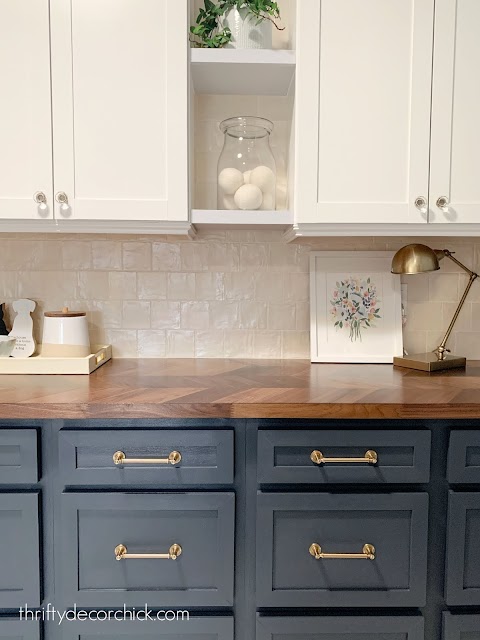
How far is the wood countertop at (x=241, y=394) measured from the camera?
47.9 inches

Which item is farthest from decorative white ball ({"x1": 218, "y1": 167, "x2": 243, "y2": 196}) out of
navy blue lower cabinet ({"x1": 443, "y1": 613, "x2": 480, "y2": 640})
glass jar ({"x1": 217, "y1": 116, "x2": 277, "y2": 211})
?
navy blue lower cabinet ({"x1": 443, "y1": 613, "x2": 480, "y2": 640})

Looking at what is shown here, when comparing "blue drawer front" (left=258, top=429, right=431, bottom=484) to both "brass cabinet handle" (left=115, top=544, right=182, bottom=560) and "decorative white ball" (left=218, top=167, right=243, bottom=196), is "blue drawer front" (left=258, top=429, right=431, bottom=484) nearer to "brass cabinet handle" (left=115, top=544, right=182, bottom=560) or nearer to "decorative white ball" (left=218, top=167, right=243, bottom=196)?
"brass cabinet handle" (left=115, top=544, right=182, bottom=560)

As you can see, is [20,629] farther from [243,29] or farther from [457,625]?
[243,29]

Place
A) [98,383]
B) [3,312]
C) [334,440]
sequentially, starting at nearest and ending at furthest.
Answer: [334,440] → [98,383] → [3,312]

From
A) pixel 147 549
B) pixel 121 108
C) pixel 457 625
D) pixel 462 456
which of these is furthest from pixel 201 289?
pixel 457 625

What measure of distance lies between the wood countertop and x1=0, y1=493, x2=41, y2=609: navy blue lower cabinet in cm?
23

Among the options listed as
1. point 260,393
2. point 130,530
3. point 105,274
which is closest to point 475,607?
point 260,393

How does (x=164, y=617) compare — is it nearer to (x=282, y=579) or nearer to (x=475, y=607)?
(x=282, y=579)

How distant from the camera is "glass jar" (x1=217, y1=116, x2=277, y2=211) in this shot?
1647 millimetres

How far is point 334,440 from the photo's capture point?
1.25m

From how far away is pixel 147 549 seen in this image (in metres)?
1.26

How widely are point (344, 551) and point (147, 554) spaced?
51 cm

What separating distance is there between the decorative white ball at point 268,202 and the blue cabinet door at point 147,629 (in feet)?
4.05

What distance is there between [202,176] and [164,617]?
4.67ft
